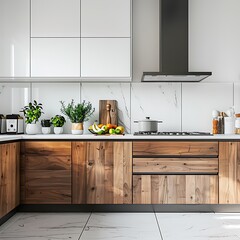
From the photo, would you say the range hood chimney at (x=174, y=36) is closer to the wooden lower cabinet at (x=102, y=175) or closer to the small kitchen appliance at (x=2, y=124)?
Answer: the wooden lower cabinet at (x=102, y=175)

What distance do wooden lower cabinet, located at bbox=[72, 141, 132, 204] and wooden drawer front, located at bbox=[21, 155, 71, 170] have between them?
8 cm

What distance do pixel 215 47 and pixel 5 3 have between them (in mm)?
2328

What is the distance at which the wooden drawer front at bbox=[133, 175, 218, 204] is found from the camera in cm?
335

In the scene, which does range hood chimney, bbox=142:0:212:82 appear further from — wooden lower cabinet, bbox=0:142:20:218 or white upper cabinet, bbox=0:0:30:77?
wooden lower cabinet, bbox=0:142:20:218

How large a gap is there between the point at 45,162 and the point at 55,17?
4.89 feet

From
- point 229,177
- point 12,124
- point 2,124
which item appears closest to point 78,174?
point 12,124

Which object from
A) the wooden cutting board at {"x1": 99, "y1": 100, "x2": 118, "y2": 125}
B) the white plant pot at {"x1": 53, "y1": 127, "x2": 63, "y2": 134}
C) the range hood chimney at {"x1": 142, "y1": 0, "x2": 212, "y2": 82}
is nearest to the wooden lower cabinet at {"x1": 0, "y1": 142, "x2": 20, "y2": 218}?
the white plant pot at {"x1": 53, "y1": 127, "x2": 63, "y2": 134}

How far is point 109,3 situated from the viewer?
367 cm

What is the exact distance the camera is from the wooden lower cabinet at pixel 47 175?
3.36m

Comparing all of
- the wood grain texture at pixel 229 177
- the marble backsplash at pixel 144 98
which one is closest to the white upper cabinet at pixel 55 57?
the marble backsplash at pixel 144 98

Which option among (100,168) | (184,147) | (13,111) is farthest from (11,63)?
(184,147)

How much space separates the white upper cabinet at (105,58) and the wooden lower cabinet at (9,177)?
1065 millimetres

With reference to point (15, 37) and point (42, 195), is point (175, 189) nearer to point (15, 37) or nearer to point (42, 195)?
point (42, 195)

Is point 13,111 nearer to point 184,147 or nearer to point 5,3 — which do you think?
point 5,3
